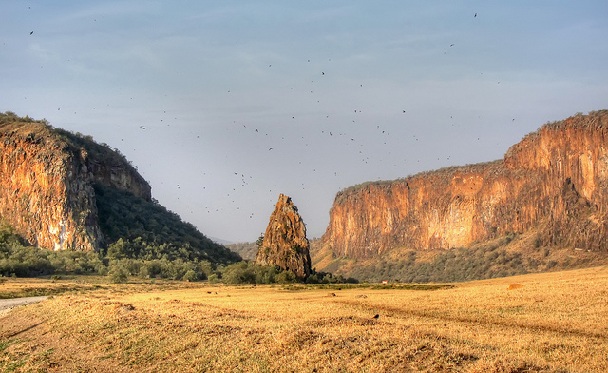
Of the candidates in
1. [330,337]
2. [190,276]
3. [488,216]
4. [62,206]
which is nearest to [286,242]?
[190,276]

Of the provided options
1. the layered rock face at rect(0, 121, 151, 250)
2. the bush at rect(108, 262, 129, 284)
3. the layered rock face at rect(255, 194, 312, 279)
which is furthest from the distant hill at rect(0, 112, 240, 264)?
the layered rock face at rect(255, 194, 312, 279)

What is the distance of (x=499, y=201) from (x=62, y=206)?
237 feet

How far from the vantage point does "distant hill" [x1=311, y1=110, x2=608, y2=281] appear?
324 ft

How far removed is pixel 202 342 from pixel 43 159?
9098 centimetres

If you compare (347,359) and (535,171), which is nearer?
(347,359)

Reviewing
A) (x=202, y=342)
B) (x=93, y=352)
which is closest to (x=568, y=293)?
(x=202, y=342)

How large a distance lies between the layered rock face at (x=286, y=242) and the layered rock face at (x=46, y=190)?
1171 inches

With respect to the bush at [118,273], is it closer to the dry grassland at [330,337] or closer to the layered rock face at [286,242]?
the layered rock face at [286,242]

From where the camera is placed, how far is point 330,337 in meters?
19.7

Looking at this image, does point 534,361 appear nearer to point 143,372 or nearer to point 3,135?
point 143,372

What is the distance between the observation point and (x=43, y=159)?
10538cm

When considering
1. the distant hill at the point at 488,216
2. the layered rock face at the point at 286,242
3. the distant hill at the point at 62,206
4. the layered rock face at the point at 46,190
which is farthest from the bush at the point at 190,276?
the distant hill at the point at 488,216

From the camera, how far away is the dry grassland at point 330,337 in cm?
1722

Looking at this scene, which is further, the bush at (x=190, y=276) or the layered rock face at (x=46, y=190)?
the layered rock face at (x=46, y=190)
